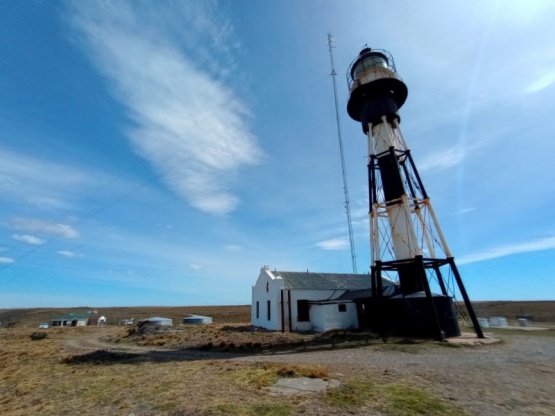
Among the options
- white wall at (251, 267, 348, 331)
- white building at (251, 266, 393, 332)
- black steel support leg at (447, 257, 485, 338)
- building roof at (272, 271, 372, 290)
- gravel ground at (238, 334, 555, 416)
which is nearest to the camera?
gravel ground at (238, 334, 555, 416)

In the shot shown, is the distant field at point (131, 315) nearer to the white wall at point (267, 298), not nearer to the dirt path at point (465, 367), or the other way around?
the white wall at point (267, 298)

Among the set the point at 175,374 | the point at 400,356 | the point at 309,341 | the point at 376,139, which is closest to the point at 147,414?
the point at 175,374

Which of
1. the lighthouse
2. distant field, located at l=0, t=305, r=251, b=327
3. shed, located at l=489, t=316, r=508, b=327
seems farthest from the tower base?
distant field, located at l=0, t=305, r=251, b=327

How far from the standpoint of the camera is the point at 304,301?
1119 inches

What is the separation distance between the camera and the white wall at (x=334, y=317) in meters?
25.8

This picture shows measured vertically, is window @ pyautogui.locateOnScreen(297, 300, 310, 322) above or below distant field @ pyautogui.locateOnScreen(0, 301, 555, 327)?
below

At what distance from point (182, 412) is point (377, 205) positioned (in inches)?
697

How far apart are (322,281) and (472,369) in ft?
69.7

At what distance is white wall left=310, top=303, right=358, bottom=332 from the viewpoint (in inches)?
1014

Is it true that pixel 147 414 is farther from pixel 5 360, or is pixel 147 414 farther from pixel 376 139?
pixel 376 139

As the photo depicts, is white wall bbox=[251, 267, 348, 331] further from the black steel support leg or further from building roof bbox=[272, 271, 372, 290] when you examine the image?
the black steel support leg

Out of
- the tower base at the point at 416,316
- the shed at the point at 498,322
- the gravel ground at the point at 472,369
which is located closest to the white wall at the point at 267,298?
the tower base at the point at 416,316

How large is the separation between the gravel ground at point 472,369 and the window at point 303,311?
12299 mm

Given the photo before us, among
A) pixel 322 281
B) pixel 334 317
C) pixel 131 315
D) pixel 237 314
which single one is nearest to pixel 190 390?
pixel 334 317
